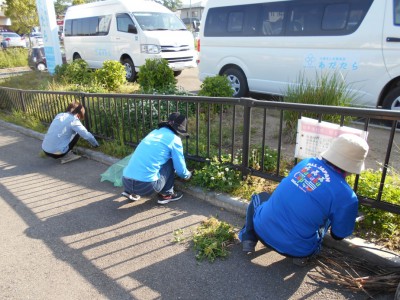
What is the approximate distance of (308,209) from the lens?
236 centimetres

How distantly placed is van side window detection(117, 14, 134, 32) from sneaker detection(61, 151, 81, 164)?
6438 mm

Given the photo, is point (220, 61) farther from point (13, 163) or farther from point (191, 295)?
point (191, 295)

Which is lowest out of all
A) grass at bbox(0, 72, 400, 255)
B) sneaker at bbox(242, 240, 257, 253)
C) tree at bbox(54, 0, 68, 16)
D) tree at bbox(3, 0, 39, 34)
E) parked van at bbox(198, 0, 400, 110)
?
sneaker at bbox(242, 240, 257, 253)

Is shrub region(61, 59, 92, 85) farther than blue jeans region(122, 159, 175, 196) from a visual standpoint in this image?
Yes

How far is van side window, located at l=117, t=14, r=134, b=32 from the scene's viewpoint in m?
10.6

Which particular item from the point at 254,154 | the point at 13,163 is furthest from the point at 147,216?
the point at 13,163

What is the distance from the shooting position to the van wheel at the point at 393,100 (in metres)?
5.20

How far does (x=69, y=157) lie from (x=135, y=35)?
617cm

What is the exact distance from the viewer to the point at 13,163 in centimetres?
555

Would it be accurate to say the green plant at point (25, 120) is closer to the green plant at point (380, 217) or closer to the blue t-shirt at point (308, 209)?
the blue t-shirt at point (308, 209)

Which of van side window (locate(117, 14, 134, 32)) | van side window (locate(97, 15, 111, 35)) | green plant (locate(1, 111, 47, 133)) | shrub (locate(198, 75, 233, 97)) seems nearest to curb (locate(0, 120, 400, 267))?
green plant (locate(1, 111, 47, 133))

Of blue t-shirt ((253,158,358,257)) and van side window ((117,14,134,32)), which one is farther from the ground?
van side window ((117,14,134,32))

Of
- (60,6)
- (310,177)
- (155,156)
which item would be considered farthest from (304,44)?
(60,6)

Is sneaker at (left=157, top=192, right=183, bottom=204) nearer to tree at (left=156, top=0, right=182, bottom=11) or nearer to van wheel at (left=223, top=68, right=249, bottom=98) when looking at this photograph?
van wheel at (left=223, top=68, right=249, bottom=98)
